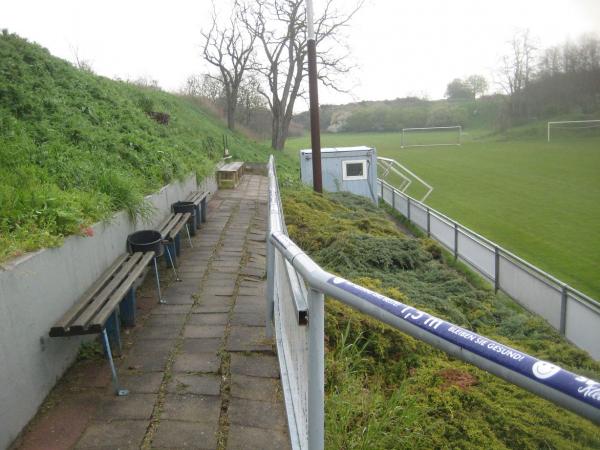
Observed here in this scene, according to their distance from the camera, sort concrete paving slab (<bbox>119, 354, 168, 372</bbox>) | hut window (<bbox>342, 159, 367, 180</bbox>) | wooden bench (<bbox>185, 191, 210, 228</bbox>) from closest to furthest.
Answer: concrete paving slab (<bbox>119, 354, 168, 372</bbox>) < wooden bench (<bbox>185, 191, 210, 228</bbox>) < hut window (<bbox>342, 159, 367, 180</bbox>)

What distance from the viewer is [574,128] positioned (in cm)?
4947

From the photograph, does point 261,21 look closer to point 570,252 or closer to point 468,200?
point 468,200

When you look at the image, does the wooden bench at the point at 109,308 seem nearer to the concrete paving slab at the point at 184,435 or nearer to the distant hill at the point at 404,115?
the concrete paving slab at the point at 184,435

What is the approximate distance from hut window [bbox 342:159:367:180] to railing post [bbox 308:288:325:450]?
1779cm

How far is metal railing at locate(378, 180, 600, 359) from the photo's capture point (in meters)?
6.86

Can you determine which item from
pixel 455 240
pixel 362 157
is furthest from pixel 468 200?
pixel 455 240

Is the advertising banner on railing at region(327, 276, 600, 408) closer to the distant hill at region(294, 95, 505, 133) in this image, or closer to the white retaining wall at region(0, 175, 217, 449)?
the white retaining wall at region(0, 175, 217, 449)

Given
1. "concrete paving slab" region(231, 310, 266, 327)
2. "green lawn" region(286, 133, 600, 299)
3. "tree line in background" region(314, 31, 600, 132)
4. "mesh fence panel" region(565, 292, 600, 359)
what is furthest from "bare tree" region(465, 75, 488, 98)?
"concrete paving slab" region(231, 310, 266, 327)

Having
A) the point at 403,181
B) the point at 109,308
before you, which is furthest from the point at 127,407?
the point at 403,181

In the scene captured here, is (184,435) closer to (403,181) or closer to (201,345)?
(201,345)

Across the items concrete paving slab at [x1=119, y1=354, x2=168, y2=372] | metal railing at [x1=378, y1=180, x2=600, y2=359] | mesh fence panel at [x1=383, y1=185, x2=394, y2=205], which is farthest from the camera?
mesh fence panel at [x1=383, y1=185, x2=394, y2=205]

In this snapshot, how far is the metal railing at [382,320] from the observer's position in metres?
0.85

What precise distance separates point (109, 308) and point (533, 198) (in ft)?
72.0

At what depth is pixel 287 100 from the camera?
3584 centimetres
